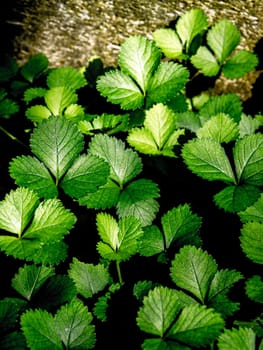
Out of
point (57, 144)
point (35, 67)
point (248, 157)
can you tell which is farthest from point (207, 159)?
point (35, 67)

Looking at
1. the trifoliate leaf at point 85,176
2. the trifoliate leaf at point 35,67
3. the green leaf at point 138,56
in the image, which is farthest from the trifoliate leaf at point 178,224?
the trifoliate leaf at point 35,67

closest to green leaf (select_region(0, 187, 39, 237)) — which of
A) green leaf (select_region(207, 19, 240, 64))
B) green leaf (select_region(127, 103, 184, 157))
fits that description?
green leaf (select_region(127, 103, 184, 157))

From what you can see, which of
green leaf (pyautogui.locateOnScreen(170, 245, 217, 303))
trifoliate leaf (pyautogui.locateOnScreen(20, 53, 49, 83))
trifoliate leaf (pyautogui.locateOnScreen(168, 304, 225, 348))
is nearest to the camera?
trifoliate leaf (pyautogui.locateOnScreen(168, 304, 225, 348))

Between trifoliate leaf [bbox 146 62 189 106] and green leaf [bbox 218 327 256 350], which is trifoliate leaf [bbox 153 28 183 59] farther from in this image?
green leaf [bbox 218 327 256 350]

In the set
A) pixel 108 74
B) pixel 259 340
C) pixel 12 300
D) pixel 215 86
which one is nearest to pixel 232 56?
pixel 215 86

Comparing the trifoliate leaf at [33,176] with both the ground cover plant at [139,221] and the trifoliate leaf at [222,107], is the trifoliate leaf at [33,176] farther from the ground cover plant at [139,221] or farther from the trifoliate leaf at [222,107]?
the trifoliate leaf at [222,107]

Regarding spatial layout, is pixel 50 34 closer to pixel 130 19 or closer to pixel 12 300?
pixel 130 19

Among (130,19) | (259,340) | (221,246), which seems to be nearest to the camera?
(259,340)
